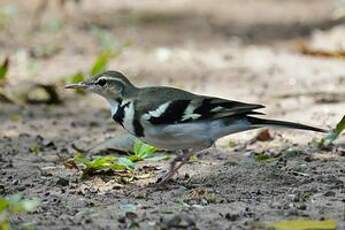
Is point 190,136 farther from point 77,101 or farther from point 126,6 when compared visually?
point 126,6

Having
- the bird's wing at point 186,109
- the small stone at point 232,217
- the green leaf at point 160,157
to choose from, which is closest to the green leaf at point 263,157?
the green leaf at point 160,157

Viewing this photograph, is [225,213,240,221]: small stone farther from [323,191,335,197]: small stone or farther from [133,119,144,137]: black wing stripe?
[133,119,144,137]: black wing stripe

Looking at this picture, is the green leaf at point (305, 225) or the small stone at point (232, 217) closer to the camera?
the green leaf at point (305, 225)

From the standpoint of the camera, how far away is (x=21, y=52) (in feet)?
39.1

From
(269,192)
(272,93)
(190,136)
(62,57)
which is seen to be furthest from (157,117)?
(62,57)

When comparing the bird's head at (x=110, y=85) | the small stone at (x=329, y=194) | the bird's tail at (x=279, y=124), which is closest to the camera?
the small stone at (x=329, y=194)

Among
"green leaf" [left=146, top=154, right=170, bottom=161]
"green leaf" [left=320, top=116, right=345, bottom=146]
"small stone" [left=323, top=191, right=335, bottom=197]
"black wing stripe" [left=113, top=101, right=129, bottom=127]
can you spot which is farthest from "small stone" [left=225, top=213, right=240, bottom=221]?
"green leaf" [left=146, top=154, right=170, bottom=161]

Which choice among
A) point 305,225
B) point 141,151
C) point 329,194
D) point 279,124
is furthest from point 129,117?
point 305,225

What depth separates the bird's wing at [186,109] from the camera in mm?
6316

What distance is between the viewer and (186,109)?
6.35 metres

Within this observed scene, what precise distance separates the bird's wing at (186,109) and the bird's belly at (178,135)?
1.5 inches

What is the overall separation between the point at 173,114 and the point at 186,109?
9 centimetres

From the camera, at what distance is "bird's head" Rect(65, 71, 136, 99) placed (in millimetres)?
6699

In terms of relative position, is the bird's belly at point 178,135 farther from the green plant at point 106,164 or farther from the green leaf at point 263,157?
the green leaf at point 263,157
